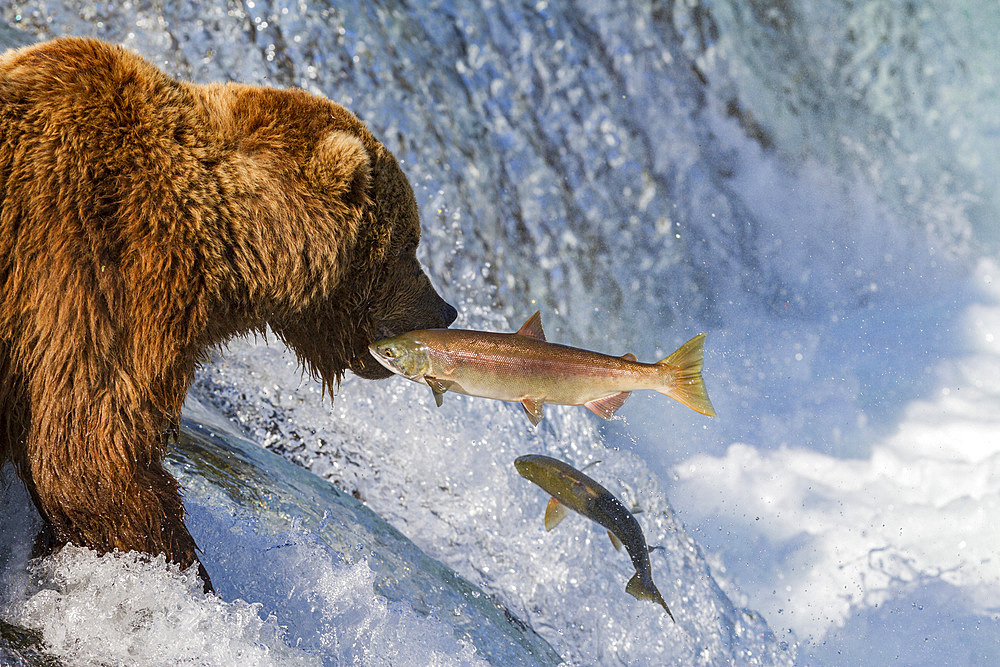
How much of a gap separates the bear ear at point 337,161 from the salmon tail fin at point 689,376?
3.85ft

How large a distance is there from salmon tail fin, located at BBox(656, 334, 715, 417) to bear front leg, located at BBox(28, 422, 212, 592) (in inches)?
63.2

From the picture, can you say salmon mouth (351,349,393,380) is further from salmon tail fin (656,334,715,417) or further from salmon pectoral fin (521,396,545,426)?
salmon tail fin (656,334,715,417)

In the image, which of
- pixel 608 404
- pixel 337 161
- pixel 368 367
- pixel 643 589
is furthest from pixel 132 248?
pixel 643 589

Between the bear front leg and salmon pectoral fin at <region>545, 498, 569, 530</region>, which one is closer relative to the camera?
the bear front leg

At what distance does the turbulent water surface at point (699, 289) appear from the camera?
4.61m

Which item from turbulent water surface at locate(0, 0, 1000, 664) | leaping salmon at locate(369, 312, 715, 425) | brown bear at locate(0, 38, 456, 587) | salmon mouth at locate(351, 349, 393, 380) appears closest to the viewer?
brown bear at locate(0, 38, 456, 587)

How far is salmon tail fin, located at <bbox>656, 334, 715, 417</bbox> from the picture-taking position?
292 cm

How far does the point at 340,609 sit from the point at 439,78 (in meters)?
3.07

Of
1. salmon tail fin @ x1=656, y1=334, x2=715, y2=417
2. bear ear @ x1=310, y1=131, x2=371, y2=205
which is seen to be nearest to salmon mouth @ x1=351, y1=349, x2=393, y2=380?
bear ear @ x1=310, y1=131, x2=371, y2=205

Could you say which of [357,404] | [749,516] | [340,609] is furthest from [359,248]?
[749,516]

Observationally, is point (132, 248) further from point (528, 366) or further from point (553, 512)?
point (553, 512)

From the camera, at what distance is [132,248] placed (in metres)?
2.46

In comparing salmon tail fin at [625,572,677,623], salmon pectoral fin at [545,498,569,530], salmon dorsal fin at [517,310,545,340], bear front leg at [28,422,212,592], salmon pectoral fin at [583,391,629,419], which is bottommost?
bear front leg at [28,422,212,592]

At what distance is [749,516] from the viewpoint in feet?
18.4
